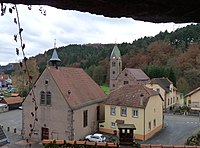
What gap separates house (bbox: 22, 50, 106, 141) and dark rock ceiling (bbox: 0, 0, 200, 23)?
63.2 feet

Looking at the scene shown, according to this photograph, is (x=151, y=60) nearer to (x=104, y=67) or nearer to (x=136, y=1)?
(x=104, y=67)

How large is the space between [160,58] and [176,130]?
3860 centimetres

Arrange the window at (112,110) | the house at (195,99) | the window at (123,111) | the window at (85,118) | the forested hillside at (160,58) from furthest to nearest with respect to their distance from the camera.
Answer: the forested hillside at (160,58)
the house at (195,99)
the window at (112,110)
the window at (123,111)
the window at (85,118)

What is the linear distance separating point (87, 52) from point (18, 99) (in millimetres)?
55308

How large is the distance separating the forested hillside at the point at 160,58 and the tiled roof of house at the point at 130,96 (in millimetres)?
12701

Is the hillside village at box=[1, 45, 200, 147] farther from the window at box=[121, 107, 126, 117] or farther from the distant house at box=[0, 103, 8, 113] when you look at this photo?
the distant house at box=[0, 103, 8, 113]

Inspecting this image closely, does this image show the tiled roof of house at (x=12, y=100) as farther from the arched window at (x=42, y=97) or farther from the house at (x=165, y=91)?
the house at (x=165, y=91)

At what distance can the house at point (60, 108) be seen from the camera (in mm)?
21281

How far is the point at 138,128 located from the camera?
22.5 metres

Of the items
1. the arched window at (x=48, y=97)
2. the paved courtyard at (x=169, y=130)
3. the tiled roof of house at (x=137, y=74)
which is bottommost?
the paved courtyard at (x=169, y=130)

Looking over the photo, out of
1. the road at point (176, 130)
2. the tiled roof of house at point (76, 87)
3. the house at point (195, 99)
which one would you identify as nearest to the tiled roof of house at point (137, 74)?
the house at point (195, 99)

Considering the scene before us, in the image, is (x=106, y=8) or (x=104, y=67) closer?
(x=106, y=8)

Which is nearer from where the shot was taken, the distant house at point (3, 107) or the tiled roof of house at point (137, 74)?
the distant house at point (3, 107)

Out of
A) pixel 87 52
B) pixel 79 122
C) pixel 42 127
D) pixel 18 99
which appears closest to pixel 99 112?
pixel 79 122
